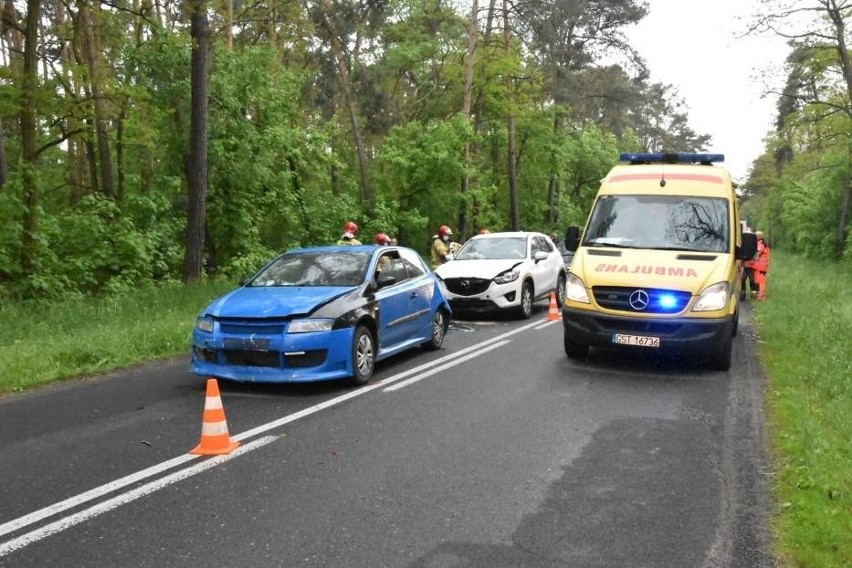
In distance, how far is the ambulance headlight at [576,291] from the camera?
884cm

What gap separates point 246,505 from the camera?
4.49 metres

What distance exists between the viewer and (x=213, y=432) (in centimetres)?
560

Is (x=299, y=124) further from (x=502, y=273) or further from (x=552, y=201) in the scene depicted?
(x=552, y=201)

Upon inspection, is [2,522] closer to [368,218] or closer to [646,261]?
[646,261]

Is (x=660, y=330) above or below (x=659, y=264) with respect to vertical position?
below

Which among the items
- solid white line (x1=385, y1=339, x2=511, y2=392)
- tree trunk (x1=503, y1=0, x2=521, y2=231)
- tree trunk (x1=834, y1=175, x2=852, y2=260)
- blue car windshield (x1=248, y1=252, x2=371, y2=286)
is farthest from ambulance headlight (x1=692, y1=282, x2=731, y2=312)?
tree trunk (x1=834, y1=175, x2=852, y2=260)

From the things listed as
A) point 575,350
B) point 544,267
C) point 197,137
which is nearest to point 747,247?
point 575,350

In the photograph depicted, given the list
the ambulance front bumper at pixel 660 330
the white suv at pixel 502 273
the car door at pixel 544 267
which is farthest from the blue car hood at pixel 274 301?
the car door at pixel 544 267

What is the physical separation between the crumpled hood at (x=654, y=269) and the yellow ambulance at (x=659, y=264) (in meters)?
0.01

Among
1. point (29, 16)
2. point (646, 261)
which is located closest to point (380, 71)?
point (29, 16)

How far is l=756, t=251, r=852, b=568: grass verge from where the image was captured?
3994mm

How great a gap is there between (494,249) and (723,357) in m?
7.11

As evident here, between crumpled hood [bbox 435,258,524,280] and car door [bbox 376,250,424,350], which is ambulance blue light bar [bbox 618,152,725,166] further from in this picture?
car door [bbox 376,250,424,350]

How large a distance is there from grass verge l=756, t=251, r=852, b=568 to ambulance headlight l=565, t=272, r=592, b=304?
7.44ft
